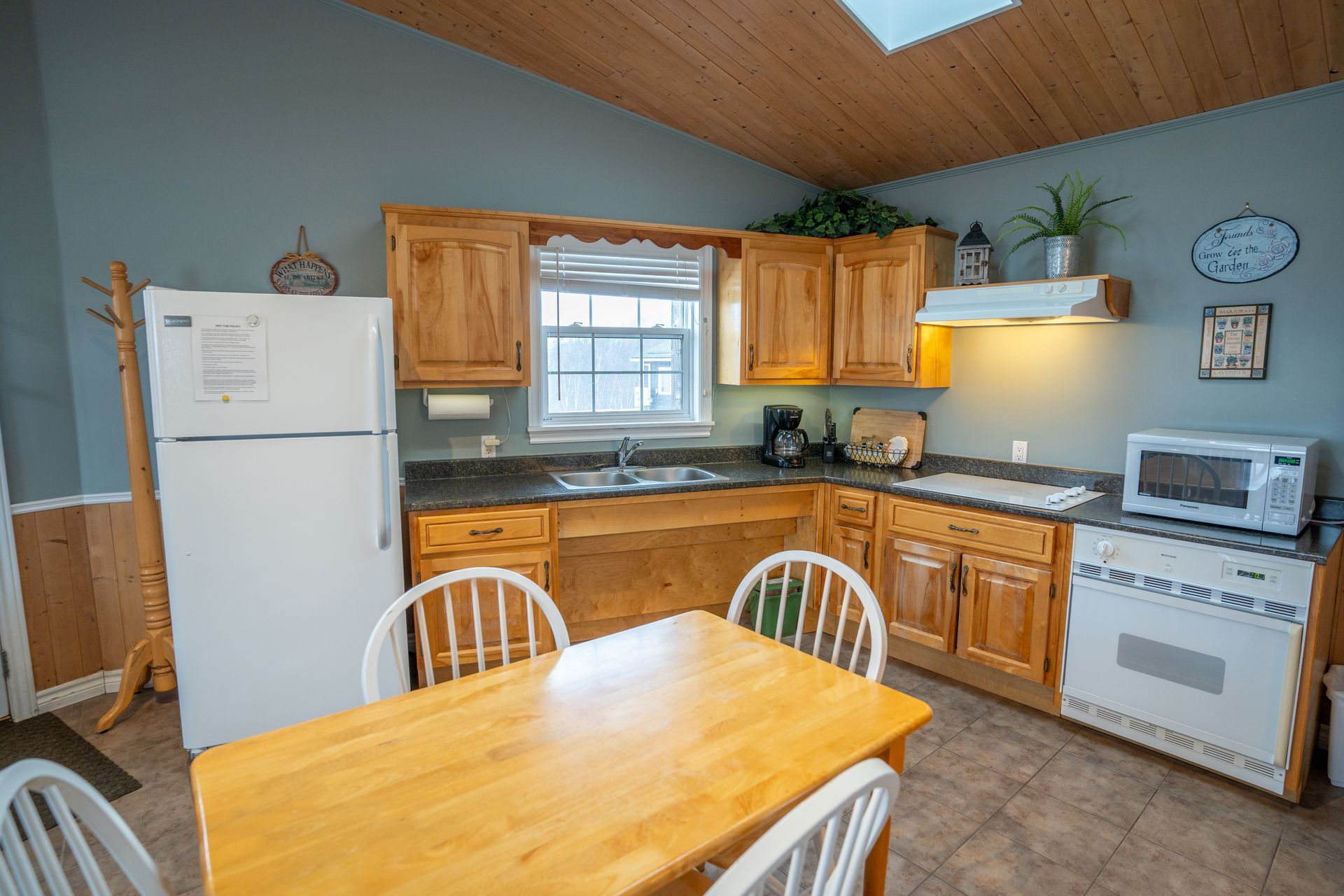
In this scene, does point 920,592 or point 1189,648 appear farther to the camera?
point 920,592

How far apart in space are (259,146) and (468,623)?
2177mm

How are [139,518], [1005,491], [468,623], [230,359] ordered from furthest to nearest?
[1005,491]
[468,623]
[139,518]
[230,359]

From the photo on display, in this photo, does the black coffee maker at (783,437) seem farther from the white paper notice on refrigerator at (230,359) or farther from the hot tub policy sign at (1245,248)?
the white paper notice on refrigerator at (230,359)

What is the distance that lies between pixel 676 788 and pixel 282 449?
1954 millimetres

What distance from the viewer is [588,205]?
3.52 meters

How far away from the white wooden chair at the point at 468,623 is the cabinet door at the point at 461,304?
91 cm

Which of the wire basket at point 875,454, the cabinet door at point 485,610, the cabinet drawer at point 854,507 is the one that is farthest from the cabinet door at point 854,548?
the cabinet door at point 485,610

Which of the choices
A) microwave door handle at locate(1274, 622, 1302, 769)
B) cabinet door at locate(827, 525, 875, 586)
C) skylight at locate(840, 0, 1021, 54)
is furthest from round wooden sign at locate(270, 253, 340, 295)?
microwave door handle at locate(1274, 622, 1302, 769)

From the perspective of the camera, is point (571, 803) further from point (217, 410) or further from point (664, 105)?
point (664, 105)

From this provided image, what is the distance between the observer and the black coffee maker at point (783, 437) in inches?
147

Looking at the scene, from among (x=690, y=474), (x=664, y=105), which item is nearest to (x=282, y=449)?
(x=690, y=474)

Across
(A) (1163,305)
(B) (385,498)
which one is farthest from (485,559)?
(A) (1163,305)

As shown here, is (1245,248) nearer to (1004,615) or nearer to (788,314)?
(1004,615)

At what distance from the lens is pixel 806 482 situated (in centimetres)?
344
